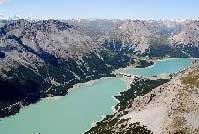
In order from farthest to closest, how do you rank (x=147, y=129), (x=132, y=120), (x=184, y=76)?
(x=184, y=76) → (x=132, y=120) → (x=147, y=129)

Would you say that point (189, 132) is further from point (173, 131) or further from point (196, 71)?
point (196, 71)

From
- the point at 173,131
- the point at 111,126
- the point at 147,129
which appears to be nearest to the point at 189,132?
the point at 173,131

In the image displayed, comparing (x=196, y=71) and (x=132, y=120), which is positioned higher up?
(x=196, y=71)

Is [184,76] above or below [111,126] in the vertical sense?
above

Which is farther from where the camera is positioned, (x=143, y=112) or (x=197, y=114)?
(x=143, y=112)

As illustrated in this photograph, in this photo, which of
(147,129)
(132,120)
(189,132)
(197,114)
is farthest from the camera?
(132,120)

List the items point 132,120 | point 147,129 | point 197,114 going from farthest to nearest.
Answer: point 132,120
point 147,129
point 197,114

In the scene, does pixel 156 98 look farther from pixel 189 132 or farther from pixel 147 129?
pixel 189 132

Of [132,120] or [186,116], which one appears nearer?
[186,116]

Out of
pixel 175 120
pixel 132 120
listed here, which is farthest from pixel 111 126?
pixel 175 120
